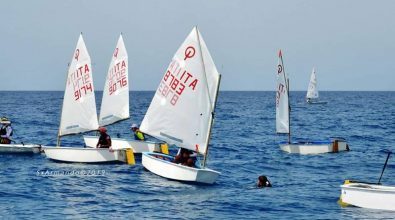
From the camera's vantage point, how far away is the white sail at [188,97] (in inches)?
1248

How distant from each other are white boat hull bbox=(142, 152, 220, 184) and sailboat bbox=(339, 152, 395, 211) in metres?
7.05

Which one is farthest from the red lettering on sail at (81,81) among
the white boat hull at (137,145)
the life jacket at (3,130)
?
the life jacket at (3,130)

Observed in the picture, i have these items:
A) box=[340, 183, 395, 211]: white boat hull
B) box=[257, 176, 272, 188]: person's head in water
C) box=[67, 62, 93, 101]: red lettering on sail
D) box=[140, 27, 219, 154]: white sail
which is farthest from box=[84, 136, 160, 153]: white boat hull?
box=[340, 183, 395, 211]: white boat hull

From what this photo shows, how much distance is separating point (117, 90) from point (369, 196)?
23844 mm

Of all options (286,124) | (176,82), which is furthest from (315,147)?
(176,82)

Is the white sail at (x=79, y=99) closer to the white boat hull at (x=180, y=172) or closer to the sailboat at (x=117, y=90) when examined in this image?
the sailboat at (x=117, y=90)

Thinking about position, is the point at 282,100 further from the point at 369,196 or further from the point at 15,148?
the point at 369,196

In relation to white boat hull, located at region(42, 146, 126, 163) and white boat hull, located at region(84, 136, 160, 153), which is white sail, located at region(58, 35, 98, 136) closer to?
white boat hull, located at region(84, 136, 160, 153)

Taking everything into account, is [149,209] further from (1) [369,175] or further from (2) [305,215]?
(1) [369,175]

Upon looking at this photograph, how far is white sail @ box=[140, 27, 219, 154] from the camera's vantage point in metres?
31.7

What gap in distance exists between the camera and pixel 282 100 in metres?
49.7

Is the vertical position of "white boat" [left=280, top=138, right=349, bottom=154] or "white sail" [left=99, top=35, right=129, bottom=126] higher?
"white sail" [left=99, top=35, right=129, bottom=126]

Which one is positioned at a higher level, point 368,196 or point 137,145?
point 137,145

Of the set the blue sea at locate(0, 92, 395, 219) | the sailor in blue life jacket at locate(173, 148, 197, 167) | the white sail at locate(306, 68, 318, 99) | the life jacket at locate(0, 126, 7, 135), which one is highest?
the white sail at locate(306, 68, 318, 99)
